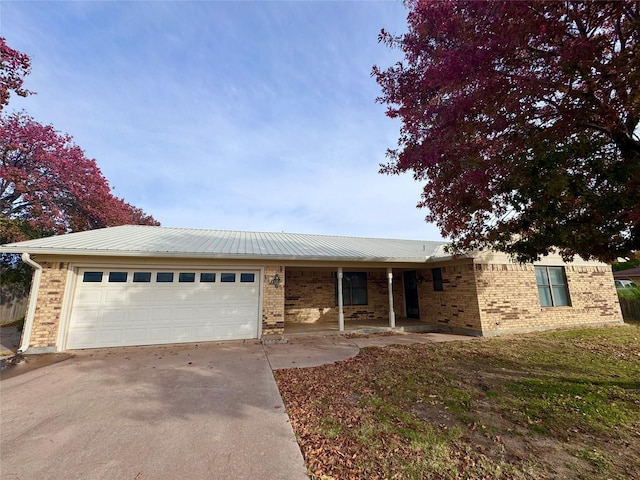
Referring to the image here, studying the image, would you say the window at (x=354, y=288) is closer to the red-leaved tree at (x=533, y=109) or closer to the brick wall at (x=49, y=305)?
the red-leaved tree at (x=533, y=109)

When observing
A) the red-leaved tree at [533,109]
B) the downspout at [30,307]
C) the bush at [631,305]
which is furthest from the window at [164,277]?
the bush at [631,305]

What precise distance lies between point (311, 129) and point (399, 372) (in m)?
8.61

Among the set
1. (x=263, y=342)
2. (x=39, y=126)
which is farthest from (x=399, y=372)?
(x=39, y=126)

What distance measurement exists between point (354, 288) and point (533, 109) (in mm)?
9873

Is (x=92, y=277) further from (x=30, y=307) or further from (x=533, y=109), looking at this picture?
Answer: (x=533, y=109)

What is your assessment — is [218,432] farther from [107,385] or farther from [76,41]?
[76,41]

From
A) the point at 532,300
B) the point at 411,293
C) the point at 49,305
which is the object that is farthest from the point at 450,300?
the point at 49,305

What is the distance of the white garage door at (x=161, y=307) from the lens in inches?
306

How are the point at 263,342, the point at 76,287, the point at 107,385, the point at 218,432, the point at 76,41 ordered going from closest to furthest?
the point at 218,432 → the point at 107,385 → the point at 76,41 → the point at 76,287 → the point at 263,342

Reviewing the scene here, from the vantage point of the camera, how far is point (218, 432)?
3436 mm

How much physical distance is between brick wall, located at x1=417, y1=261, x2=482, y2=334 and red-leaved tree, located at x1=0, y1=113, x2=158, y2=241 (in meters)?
17.9

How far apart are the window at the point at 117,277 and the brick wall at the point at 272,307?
4.06 metres

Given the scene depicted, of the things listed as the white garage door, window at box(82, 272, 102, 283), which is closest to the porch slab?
the white garage door

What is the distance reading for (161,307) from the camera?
824 cm
